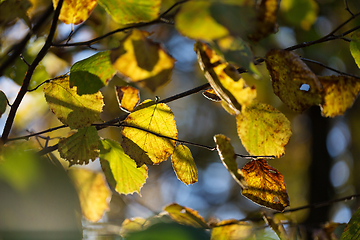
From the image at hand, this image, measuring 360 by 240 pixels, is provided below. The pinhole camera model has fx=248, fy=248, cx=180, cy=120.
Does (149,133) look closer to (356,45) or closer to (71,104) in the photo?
(71,104)

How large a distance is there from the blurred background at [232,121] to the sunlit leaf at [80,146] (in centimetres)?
13

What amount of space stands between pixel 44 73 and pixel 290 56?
62cm

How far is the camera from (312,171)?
2262 millimetres

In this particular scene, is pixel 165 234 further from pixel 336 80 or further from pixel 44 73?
pixel 44 73

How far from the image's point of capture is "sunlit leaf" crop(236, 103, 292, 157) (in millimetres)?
425

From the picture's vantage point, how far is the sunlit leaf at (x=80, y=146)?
1.47ft

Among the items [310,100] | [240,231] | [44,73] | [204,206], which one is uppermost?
[44,73]

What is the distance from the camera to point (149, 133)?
442mm

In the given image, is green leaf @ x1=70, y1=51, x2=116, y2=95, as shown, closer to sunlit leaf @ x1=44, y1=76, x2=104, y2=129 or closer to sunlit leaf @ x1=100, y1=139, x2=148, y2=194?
sunlit leaf @ x1=44, y1=76, x2=104, y2=129

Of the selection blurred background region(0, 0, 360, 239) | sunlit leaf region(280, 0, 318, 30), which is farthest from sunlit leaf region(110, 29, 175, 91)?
sunlit leaf region(280, 0, 318, 30)

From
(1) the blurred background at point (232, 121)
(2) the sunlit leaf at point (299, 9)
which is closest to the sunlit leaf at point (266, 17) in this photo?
(1) the blurred background at point (232, 121)

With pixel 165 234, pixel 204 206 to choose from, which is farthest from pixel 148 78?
pixel 204 206

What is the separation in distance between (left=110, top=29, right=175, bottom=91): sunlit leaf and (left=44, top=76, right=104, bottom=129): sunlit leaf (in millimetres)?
148

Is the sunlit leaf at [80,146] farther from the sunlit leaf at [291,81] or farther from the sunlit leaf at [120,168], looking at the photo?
the sunlit leaf at [291,81]
